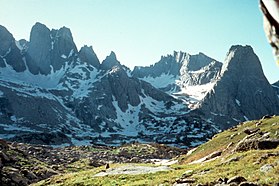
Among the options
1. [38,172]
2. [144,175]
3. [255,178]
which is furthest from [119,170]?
[38,172]

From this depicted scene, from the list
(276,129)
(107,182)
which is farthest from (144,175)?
(276,129)

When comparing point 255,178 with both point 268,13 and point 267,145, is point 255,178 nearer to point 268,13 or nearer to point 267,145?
point 267,145

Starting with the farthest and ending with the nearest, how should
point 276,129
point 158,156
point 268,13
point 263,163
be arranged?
1. point 158,156
2. point 276,129
3. point 263,163
4. point 268,13

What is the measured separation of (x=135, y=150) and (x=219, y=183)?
122822 millimetres

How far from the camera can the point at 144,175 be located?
3328 centimetres

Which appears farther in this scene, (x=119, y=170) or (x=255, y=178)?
(x=119, y=170)

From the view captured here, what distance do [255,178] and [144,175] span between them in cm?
1379

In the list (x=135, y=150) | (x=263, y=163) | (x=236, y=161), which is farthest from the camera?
(x=135, y=150)

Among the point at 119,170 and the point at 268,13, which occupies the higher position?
the point at 268,13

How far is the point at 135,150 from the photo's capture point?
143 metres

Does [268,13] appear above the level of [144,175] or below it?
above

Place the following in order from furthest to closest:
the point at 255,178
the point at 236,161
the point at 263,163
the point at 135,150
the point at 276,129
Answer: the point at 135,150, the point at 276,129, the point at 236,161, the point at 263,163, the point at 255,178

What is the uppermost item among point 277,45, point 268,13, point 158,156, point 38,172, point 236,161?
point 268,13

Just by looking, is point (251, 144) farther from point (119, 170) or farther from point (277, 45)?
point (277, 45)
